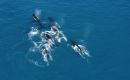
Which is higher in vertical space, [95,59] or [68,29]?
[68,29]

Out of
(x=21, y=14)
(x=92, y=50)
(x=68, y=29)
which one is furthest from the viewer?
(x=21, y=14)

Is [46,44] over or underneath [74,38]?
underneath

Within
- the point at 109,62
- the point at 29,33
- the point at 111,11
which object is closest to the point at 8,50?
the point at 29,33

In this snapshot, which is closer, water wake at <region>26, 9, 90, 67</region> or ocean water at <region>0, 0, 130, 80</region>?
ocean water at <region>0, 0, 130, 80</region>

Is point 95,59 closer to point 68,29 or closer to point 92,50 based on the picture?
point 92,50

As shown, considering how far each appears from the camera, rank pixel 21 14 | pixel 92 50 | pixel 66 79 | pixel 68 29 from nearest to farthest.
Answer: pixel 66 79 < pixel 92 50 < pixel 68 29 < pixel 21 14

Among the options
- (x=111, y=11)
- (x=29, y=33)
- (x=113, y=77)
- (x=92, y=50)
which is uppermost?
(x=111, y=11)

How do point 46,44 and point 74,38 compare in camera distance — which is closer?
point 46,44

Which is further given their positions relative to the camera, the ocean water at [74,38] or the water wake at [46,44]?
the water wake at [46,44]
